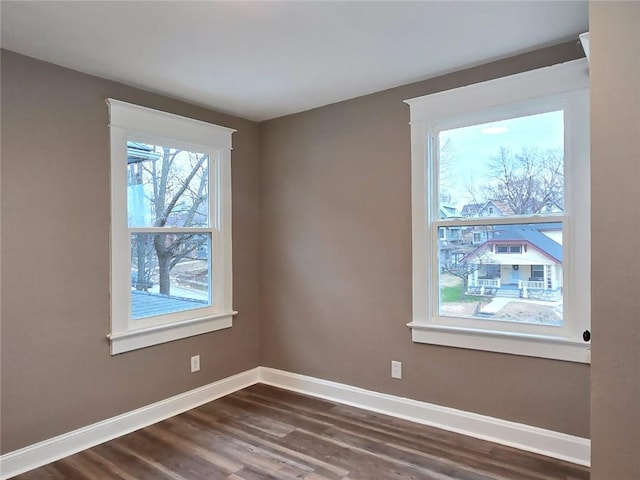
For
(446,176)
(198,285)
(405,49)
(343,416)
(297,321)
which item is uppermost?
(405,49)

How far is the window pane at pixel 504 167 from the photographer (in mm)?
2551

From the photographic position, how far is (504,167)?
2.73 metres

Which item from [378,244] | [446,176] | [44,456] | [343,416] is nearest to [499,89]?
[446,176]

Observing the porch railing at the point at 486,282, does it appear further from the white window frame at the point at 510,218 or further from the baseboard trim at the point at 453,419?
the baseboard trim at the point at 453,419

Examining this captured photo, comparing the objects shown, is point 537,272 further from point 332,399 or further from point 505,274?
point 332,399

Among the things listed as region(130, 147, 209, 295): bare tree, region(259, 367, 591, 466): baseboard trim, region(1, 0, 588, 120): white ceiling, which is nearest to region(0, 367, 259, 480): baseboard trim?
region(259, 367, 591, 466): baseboard trim

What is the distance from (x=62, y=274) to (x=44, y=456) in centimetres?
110

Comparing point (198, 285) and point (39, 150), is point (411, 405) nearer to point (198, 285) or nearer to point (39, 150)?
point (198, 285)

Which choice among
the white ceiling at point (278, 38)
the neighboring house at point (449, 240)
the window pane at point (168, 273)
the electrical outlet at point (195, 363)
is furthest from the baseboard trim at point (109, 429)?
the white ceiling at point (278, 38)

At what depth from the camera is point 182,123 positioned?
3.29 meters

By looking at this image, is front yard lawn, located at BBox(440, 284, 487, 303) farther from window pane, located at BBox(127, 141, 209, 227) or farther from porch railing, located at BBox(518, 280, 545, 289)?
window pane, located at BBox(127, 141, 209, 227)

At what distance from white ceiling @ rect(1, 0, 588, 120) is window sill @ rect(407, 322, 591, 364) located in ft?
5.81

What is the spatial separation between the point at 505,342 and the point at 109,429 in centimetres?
270

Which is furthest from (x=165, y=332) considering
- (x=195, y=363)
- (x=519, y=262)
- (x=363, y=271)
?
(x=519, y=262)
